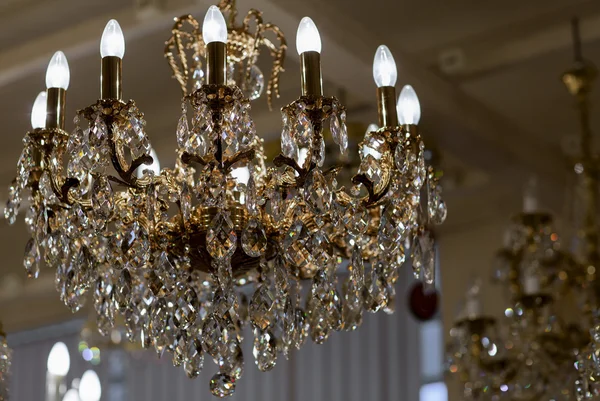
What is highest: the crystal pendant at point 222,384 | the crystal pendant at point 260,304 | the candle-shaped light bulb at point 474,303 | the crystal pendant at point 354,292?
the candle-shaped light bulb at point 474,303

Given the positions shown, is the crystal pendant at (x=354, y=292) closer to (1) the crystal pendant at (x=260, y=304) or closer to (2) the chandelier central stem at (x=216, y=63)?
(1) the crystal pendant at (x=260, y=304)

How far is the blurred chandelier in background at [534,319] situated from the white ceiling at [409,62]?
45 centimetres

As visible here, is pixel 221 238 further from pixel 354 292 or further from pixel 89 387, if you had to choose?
pixel 89 387

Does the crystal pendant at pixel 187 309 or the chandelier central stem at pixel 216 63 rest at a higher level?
the chandelier central stem at pixel 216 63

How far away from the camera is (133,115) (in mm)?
1975

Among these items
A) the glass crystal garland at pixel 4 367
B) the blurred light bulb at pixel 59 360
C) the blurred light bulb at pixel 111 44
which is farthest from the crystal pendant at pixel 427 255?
the blurred light bulb at pixel 59 360

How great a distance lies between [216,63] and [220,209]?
282 mm

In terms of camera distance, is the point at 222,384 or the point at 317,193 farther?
the point at 222,384

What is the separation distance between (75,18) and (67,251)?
178 cm

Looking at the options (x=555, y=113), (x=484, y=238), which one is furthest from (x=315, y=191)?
(x=484, y=238)

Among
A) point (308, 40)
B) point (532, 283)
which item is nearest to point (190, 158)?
point (308, 40)

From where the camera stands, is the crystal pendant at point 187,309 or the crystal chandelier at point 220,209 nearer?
the crystal chandelier at point 220,209

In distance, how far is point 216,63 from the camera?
2.00 metres

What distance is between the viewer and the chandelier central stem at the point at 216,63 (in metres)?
1.99
